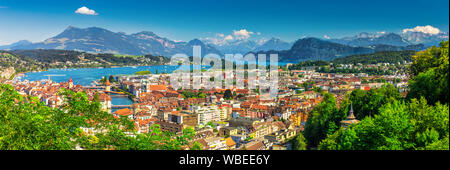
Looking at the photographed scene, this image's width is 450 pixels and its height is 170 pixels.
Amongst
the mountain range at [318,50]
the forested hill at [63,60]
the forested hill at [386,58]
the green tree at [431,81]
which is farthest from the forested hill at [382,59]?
the green tree at [431,81]

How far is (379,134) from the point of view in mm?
3373

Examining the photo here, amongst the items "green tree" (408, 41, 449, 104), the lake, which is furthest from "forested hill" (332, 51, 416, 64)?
A: "green tree" (408, 41, 449, 104)

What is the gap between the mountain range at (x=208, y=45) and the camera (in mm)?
52444

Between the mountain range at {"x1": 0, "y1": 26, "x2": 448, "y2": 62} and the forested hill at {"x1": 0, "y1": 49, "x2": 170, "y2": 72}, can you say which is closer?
the forested hill at {"x1": 0, "y1": 49, "x2": 170, "y2": 72}

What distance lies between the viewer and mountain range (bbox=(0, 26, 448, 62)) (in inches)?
2065

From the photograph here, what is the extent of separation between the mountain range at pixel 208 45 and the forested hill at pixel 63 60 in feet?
10.0

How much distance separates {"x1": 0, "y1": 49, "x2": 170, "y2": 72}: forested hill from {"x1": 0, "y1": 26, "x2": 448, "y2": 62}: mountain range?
10.0 ft

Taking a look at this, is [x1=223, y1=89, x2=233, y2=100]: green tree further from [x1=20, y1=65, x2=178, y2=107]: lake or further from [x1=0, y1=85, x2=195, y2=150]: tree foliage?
[x1=0, y1=85, x2=195, y2=150]: tree foliage

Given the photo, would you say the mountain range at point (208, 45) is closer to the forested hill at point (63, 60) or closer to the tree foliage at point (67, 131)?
the forested hill at point (63, 60)

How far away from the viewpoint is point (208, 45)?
181 feet

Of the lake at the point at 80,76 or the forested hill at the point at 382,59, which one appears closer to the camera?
the lake at the point at 80,76

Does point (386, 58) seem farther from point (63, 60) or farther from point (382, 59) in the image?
point (63, 60)

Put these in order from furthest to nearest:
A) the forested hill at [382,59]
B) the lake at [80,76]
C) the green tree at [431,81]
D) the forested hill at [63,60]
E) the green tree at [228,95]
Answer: the forested hill at [63,60], the forested hill at [382,59], the lake at [80,76], the green tree at [228,95], the green tree at [431,81]
